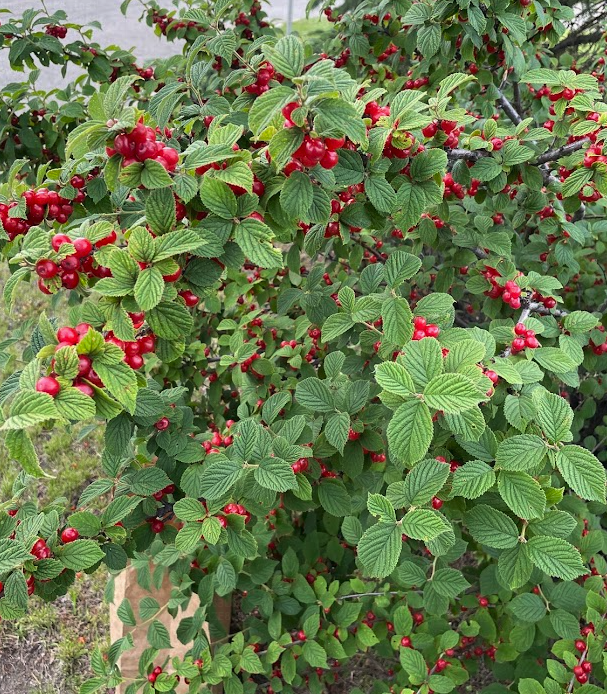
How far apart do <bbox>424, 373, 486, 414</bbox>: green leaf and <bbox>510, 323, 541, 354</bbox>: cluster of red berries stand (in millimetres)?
507

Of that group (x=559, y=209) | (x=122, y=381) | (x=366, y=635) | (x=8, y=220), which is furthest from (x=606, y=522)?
(x=8, y=220)

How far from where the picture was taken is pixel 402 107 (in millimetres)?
1131

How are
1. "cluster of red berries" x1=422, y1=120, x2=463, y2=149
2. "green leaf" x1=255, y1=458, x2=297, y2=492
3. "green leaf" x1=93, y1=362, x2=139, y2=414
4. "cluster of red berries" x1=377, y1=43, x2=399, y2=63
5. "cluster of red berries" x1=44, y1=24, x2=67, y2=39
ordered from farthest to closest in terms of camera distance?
"cluster of red berries" x1=377, y1=43, x2=399, y2=63 < "cluster of red berries" x1=44, y1=24, x2=67, y2=39 < "cluster of red berries" x1=422, y1=120, x2=463, y2=149 < "green leaf" x1=255, y1=458, x2=297, y2=492 < "green leaf" x1=93, y1=362, x2=139, y2=414

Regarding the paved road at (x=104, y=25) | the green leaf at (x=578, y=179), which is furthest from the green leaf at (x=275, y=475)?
the paved road at (x=104, y=25)

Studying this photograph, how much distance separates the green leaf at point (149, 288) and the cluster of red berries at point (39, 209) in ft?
1.50

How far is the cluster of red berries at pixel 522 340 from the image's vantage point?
1369mm

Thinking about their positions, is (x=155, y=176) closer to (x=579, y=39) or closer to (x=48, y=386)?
(x=48, y=386)

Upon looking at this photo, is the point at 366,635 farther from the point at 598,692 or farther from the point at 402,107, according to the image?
the point at 402,107

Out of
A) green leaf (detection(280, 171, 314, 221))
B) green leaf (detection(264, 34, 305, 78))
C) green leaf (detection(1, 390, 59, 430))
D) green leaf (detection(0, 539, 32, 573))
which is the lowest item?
green leaf (detection(0, 539, 32, 573))

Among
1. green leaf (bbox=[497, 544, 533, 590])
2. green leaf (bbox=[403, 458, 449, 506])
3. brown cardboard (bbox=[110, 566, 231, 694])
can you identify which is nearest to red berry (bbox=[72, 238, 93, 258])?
green leaf (bbox=[403, 458, 449, 506])

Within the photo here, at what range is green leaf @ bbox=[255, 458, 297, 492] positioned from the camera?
42.8 inches

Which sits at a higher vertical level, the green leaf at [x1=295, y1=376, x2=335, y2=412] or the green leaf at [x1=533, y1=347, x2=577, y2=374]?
the green leaf at [x1=533, y1=347, x2=577, y2=374]

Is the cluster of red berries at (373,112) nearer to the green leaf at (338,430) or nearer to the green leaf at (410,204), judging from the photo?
the green leaf at (410,204)

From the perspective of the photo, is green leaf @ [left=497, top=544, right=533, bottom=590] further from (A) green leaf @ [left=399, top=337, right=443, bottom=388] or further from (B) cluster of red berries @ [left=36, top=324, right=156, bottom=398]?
(B) cluster of red berries @ [left=36, top=324, right=156, bottom=398]
